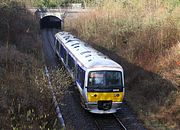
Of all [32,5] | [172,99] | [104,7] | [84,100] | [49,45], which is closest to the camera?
[84,100]

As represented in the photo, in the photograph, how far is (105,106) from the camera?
15328mm

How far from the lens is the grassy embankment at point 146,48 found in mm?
16719

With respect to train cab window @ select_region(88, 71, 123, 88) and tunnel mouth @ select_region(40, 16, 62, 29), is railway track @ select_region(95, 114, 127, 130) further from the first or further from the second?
tunnel mouth @ select_region(40, 16, 62, 29)

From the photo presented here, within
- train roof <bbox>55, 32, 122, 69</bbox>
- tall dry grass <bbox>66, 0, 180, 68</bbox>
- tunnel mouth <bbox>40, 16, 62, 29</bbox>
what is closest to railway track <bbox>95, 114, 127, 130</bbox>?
train roof <bbox>55, 32, 122, 69</bbox>

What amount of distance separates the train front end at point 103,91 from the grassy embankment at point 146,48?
64.0 inches

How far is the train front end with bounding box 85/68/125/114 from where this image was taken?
15203 mm

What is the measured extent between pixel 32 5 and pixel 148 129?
4649 centimetres

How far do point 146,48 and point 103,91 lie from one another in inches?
350

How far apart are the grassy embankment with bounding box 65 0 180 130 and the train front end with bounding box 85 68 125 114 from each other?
5.33 feet

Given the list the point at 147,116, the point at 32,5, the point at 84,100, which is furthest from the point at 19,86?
the point at 32,5

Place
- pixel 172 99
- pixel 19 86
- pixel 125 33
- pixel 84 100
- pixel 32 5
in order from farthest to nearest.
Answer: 1. pixel 32 5
2. pixel 125 33
3. pixel 172 99
4. pixel 84 100
5. pixel 19 86

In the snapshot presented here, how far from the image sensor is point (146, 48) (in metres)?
23.2

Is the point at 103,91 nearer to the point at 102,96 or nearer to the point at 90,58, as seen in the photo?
the point at 102,96

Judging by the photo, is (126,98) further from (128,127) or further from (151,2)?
(151,2)
